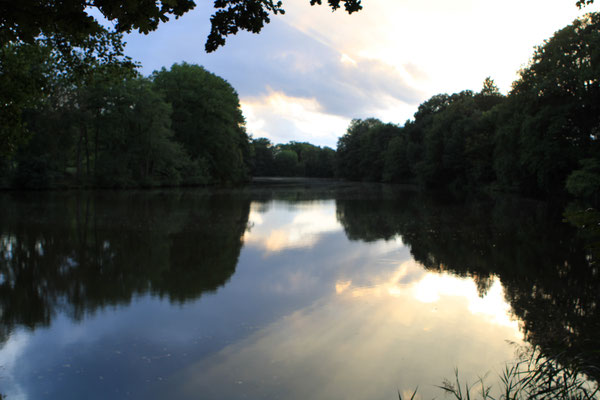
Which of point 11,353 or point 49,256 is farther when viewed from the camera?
point 49,256

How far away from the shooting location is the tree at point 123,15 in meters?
3.99

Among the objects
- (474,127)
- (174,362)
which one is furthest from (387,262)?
(474,127)

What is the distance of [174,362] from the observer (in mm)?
4953

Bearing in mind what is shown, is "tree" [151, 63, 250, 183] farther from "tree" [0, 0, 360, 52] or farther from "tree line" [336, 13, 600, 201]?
"tree" [0, 0, 360, 52]

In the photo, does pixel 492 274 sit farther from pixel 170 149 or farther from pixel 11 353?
pixel 170 149

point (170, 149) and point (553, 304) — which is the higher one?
point (170, 149)

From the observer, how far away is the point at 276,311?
6.86 metres

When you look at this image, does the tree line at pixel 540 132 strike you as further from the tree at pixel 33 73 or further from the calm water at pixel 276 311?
the tree at pixel 33 73

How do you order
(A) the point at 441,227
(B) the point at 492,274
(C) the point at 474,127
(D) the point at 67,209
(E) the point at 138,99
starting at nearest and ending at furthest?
(B) the point at 492,274, (A) the point at 441,227, (D) the point at 67,209, (E) the point at 138,99, (C) the point at 474,127

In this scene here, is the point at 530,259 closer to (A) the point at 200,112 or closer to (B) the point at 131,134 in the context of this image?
(B) the point at 131,134

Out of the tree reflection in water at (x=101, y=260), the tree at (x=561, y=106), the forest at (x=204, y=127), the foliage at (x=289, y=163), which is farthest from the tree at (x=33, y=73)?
the foliage at (x=289, y=163)

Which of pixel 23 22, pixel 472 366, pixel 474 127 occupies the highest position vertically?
pixel 474 127

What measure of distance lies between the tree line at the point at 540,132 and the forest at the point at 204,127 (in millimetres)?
88

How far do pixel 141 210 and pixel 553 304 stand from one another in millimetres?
18324
